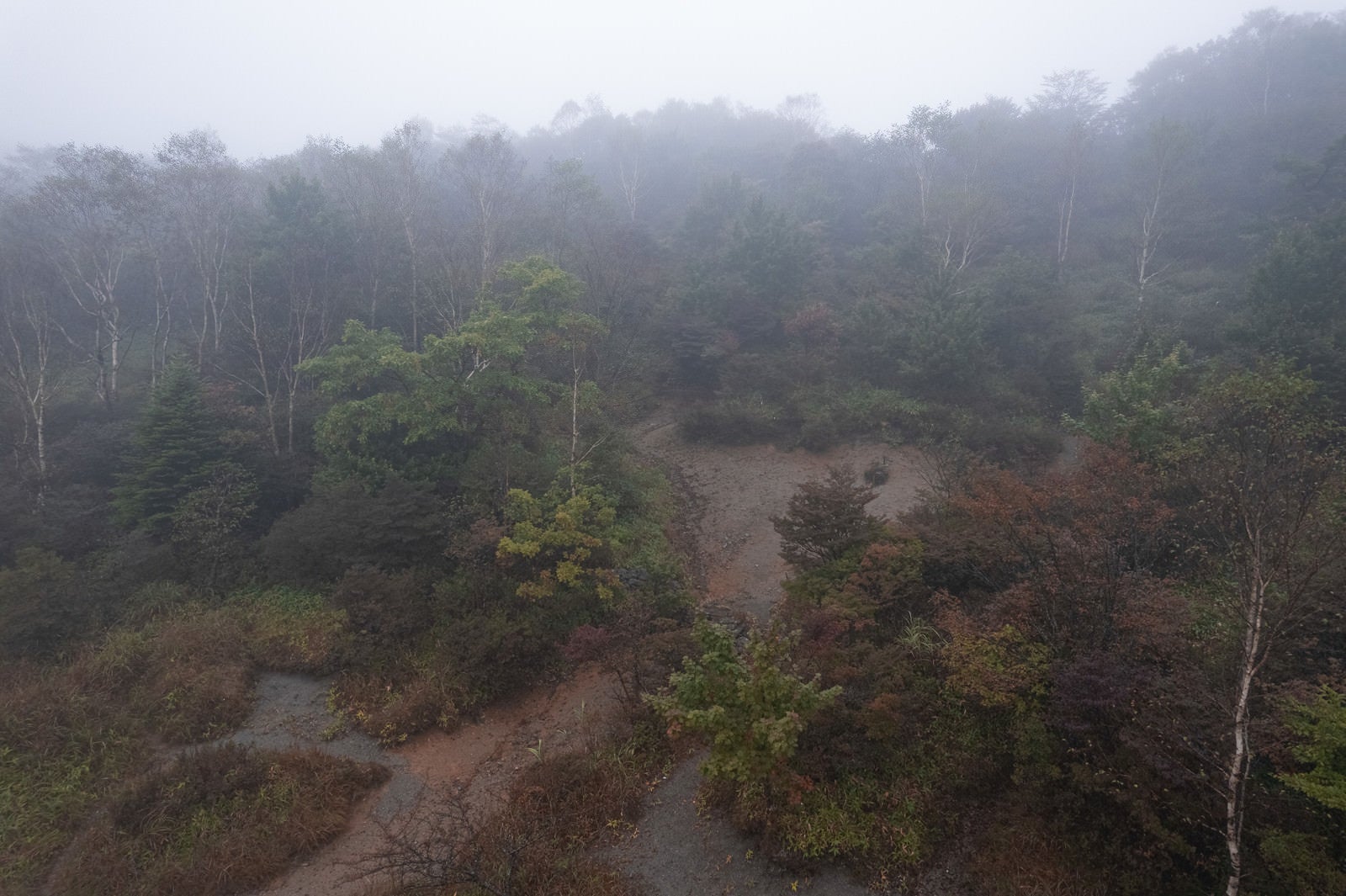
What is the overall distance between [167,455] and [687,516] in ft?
42.3

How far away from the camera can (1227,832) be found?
16.0 feet

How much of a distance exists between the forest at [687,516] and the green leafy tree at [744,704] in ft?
0.20

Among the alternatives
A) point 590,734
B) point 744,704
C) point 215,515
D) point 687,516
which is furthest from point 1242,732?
point 215,515

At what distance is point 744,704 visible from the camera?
Result: 6.64 m

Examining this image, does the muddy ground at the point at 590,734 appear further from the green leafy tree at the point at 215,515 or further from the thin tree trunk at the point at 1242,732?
the green leafy tree at the point at 215,515

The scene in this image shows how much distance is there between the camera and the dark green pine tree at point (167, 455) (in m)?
14.2

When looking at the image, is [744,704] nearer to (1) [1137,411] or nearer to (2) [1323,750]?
(2) [1323,750]

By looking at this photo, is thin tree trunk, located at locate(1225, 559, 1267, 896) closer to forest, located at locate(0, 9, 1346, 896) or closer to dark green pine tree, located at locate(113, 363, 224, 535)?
forest, located at locate(0, 9, 1346, 896)

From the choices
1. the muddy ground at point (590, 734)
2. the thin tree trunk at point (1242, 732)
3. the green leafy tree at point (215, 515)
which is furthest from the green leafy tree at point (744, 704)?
the green leafy tree at point (215, 515)

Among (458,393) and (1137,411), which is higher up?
(458,393)

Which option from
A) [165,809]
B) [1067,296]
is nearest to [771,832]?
[165,809]

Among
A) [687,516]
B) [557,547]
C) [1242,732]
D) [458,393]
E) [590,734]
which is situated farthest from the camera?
[687,516]

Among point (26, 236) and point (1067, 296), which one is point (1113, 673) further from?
point (26, 236)

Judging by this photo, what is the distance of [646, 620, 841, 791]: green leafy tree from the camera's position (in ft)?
20.7
